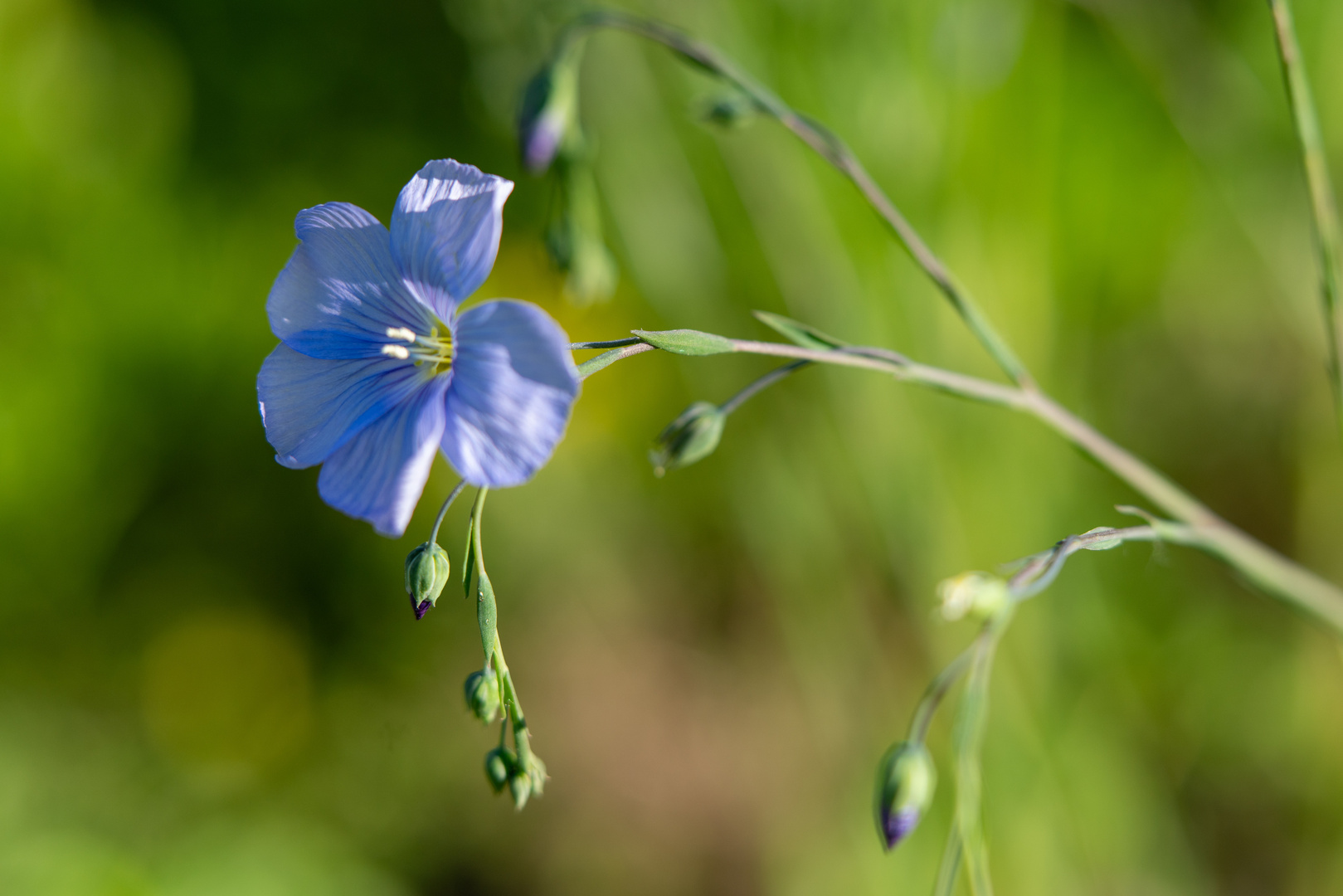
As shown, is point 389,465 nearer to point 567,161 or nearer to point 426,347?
point 426,347

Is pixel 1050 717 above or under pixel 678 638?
above

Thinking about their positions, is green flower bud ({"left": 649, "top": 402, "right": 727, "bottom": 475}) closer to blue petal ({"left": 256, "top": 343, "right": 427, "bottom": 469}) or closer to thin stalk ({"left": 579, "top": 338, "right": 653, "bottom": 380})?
thin stalk ({"left": 579, "top": 338, "right": 653, "bottom": 380})

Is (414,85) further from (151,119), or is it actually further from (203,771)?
(203,771)

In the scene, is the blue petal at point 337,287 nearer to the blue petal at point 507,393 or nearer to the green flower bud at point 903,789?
the blue petal at point 507,393

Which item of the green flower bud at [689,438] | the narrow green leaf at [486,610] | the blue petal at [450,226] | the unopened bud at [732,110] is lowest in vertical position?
the narrow green leaf at [486,610]

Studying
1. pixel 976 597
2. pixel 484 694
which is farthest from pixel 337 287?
pixel 976 597

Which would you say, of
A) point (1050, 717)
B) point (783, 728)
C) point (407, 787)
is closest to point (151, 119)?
point (407, 787)

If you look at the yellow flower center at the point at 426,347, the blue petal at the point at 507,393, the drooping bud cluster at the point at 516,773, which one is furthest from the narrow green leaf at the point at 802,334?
the drooping bud cluster at the point at 516,773
